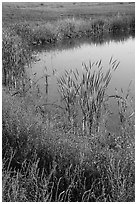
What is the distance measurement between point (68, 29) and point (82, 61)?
21.9 ft

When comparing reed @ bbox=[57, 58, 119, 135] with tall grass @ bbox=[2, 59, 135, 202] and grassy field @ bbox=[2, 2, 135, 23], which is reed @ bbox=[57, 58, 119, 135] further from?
grassy field @ bbox=[2, 2, 135, 23]

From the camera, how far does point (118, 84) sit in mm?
7133

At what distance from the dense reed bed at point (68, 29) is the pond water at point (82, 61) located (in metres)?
1.37

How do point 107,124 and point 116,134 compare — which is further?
point 107,124

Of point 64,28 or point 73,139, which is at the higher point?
point 64,28

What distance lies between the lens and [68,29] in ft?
47.0

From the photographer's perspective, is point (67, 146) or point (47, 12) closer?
point (67, 146)

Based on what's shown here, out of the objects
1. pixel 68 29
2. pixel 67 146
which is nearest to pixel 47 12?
pixel 68 29

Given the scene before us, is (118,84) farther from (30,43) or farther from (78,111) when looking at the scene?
(30,43)

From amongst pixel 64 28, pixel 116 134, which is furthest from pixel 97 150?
pixel 64 28

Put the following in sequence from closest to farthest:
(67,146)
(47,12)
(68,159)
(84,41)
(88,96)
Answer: (68,159)
(67,146)
(88,96)
(84,41)
(47,12)

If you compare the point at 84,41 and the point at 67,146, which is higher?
the point at 84,41

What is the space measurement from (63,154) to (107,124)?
180 centimetres

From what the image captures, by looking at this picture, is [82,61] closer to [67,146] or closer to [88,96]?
[88,96]
